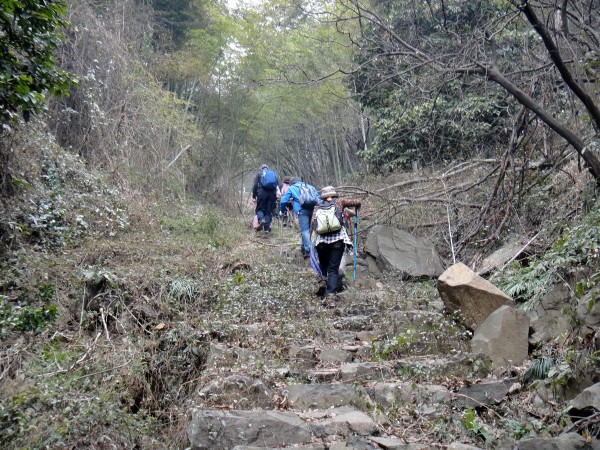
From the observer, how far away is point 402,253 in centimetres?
1063

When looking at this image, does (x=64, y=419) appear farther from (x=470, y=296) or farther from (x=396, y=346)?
(x=470, y=296)

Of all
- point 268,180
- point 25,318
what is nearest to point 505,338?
point 25,318

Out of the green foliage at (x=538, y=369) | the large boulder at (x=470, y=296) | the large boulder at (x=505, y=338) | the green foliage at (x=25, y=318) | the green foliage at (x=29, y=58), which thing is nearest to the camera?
the green foliage at (x=538, y=369)

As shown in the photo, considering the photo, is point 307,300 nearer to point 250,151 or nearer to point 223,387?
point 223,387

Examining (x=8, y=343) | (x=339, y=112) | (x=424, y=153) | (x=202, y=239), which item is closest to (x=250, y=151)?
(x=339, y=112)

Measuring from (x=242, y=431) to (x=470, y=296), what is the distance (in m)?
3.26

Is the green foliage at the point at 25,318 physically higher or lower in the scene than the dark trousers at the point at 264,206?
lower

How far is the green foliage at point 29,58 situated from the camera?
642 cm

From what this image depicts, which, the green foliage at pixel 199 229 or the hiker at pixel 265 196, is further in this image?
the hiker at pixel 265 196

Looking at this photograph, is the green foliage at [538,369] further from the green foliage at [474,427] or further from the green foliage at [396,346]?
the green foliage at [396,346]

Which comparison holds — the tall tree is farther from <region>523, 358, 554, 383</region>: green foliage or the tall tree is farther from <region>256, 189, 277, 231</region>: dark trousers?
<region>256, 189, 277, 231</region>: dark trousers

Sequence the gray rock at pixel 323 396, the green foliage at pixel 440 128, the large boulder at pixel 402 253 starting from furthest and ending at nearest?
the green foliage at pixel 440 128
the large boulder at pixel 402 253
the gray rock at pixel 323 396

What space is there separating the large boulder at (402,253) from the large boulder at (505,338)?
3.83 metres

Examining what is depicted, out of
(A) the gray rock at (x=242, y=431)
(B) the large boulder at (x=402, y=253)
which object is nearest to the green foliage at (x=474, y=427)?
(A) the gray rock at (x=242, y=431)
